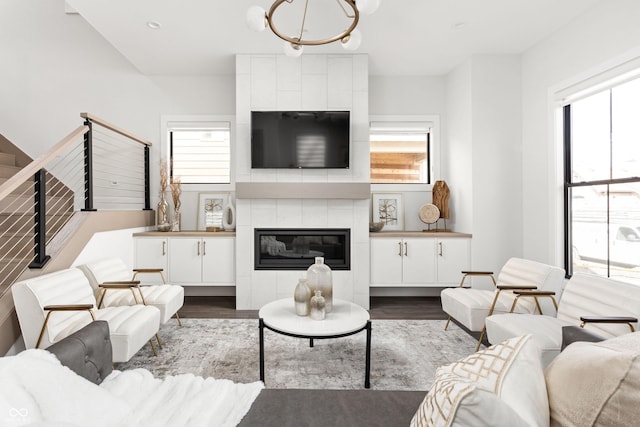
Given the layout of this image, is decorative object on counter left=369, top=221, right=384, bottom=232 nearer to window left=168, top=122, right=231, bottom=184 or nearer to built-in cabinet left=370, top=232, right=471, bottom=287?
built-in cabinet left=370, top=232, right=471, bottom=287

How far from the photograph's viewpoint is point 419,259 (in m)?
4.20

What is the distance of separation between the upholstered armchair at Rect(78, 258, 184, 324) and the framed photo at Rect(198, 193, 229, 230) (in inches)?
62.0

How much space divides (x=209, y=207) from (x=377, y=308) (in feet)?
8.77

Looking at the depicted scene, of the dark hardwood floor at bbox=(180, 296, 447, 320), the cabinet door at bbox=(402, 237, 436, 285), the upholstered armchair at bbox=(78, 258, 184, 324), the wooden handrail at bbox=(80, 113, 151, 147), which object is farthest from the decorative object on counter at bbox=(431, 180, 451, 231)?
the wooden handrail at bbox=(80, 113, 151, 147)

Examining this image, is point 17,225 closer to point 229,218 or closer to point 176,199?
point 176,199

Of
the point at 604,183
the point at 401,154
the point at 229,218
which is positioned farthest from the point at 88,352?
the point at 401,154

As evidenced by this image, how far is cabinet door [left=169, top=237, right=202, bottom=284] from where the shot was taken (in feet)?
13.5

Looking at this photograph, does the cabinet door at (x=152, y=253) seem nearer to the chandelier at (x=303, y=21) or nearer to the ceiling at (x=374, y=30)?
the ceiling at (x=374, y=30)

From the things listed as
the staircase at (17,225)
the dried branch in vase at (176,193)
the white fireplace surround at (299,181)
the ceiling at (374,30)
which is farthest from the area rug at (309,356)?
the ceiling at (374,30)

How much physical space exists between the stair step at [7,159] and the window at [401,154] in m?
4.86

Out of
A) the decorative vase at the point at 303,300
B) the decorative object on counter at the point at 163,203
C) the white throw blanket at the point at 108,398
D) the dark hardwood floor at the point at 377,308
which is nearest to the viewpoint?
the white throw blanket at the point at 108,398

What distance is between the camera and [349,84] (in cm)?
406

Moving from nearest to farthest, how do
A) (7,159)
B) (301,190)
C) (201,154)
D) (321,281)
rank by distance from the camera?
1. (321,281)
2. (301,190)
3. (7,159)
4. (201,154)

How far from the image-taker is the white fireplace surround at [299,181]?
4016 mm
